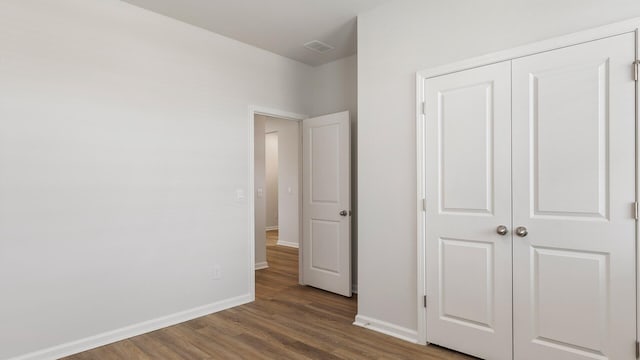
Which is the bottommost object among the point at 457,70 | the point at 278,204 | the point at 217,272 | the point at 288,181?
the point at 217,272

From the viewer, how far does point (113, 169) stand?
9.70ft

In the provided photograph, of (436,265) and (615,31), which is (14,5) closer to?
(436,265)

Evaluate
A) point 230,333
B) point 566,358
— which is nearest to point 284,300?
point 230,333

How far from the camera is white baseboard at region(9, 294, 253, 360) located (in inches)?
103

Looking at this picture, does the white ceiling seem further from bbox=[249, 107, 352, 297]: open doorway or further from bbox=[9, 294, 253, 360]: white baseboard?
bbox=[9, 294, 253, 360]: white baseboard

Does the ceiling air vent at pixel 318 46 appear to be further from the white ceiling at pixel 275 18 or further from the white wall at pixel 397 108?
the white wall at pixel 397 108

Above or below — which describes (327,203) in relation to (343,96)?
below

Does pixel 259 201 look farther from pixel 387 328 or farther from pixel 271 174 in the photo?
pixel 271 174

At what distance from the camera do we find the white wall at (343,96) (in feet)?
13.7

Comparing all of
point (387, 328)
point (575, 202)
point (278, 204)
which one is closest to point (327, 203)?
point (387, 328)

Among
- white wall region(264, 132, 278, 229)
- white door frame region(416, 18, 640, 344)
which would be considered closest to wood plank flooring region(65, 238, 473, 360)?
white door frame region(416, 18, 640, 344)

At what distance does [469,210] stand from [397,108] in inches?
39.3

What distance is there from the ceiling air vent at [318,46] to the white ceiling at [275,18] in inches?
2.6

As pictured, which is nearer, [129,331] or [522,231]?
[522,231]
